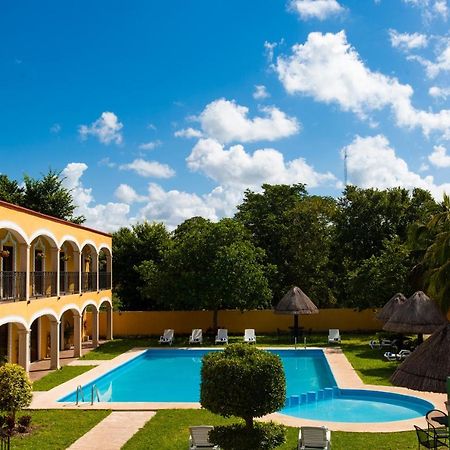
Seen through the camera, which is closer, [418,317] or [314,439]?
[314,439]

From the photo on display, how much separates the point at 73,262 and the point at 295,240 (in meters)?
13.3

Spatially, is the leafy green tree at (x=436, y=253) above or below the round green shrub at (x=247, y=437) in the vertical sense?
above

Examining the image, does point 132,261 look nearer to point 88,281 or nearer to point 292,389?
point 88,281

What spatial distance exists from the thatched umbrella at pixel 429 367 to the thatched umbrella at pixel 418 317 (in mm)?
9548

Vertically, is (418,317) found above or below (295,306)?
below

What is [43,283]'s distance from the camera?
20844 millimetres

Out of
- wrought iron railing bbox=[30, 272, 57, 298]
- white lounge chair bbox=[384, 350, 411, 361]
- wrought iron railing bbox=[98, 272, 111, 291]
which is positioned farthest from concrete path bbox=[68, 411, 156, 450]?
wrought iron railing bbox=[98, 272, 111, 291]

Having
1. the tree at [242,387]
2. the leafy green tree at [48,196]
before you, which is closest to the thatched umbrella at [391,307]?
the tree at [242,387]

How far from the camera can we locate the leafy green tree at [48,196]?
3638 centimetres

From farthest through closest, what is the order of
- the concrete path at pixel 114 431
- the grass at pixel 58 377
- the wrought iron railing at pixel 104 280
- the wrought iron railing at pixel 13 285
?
the wrought iron railing at pixel 104 280 < the grass at pixel 58 377 < the wrought iron railing at pixel 13 285 < the concrete path at pixel 114 431

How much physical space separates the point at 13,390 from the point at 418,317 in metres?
13.2

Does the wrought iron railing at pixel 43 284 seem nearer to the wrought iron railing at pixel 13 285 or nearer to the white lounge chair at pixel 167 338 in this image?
the wrought iron railing at pixel 13 285

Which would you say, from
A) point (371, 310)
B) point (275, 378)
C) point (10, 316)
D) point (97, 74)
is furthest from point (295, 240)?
point (275, 378)

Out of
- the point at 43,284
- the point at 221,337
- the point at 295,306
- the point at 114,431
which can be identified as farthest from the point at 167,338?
the point at 114,431
